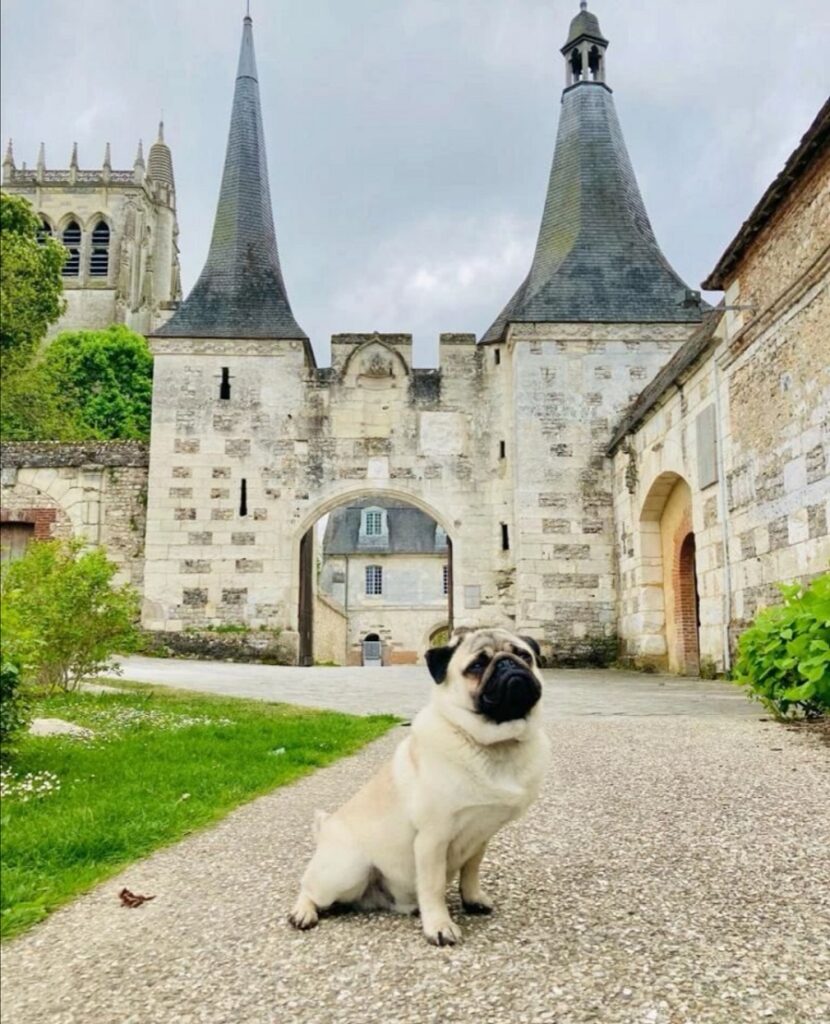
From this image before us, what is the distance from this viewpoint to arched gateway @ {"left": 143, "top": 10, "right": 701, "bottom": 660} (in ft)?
55.6

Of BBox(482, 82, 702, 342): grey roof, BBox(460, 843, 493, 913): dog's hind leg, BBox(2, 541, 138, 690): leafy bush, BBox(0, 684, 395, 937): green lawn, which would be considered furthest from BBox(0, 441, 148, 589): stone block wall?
BBox(460, 843, 493, 913): dog's hind leg

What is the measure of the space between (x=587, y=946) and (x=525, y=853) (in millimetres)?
962

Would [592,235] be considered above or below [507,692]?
above

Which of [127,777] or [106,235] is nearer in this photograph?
[127,777]

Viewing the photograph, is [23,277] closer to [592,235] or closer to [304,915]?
[592,235]

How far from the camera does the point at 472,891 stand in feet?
8.81

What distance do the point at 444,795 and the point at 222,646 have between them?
49.2ft

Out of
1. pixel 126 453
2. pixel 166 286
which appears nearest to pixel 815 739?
pixel 126 453

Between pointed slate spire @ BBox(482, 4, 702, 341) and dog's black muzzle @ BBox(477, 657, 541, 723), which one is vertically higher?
pointed slate spire @ BBox(482, 4, 702, 341)

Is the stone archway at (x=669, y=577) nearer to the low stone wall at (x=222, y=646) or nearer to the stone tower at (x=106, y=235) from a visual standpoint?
the low stone wall at (x=222, y=646)

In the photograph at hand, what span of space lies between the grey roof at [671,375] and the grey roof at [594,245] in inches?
79.7

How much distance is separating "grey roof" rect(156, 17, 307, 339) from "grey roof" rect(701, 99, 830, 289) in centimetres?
935

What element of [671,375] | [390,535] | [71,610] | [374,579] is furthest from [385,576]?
[71,610]

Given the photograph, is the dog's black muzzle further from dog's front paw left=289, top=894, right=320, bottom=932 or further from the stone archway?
the stone archway
